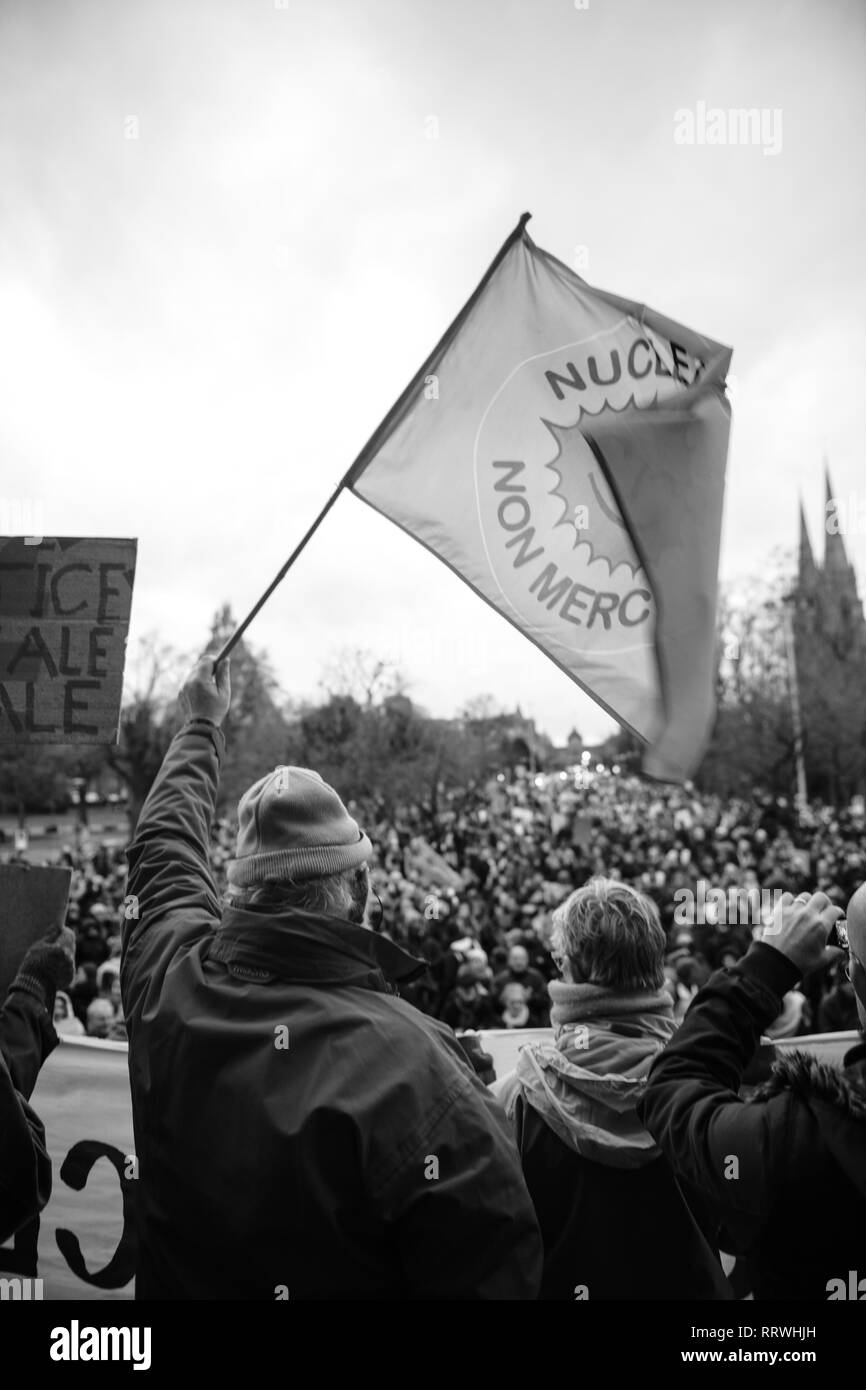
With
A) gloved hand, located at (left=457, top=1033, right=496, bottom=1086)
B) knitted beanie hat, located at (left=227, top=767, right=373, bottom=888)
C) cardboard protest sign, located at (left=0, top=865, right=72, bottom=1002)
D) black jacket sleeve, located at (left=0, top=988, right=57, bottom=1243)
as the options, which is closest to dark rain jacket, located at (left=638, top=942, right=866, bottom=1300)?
gloved hand, located at (left=457, top=1033, right=496, bottom=1086)

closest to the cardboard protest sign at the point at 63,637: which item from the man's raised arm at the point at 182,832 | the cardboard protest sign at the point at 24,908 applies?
the man's raised arm at the point at 182,832

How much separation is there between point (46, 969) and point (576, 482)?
2.48 m

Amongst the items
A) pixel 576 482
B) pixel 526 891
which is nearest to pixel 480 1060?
pixel 576 482

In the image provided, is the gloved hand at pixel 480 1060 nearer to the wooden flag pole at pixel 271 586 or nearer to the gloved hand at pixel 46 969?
the gloved hand at pixel 46 969

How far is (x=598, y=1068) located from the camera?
221 centimetres

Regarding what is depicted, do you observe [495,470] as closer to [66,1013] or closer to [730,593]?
[66,1013]

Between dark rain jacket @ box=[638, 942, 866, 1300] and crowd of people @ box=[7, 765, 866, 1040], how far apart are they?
1.30 m

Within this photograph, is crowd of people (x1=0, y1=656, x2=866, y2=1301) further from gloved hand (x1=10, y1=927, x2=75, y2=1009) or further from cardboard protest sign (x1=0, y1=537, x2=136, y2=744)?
cardboard protest sign (x1=0, y1=537, x2=136, y2=744)

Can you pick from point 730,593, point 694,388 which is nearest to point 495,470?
point 694,388

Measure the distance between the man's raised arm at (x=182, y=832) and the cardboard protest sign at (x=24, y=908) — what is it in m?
0.24

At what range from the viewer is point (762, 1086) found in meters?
1.74

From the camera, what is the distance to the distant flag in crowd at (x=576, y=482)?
357 centimetres

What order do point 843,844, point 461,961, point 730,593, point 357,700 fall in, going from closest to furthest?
point 461,961 < point 843,844 < point 357,700 < point 730,593
